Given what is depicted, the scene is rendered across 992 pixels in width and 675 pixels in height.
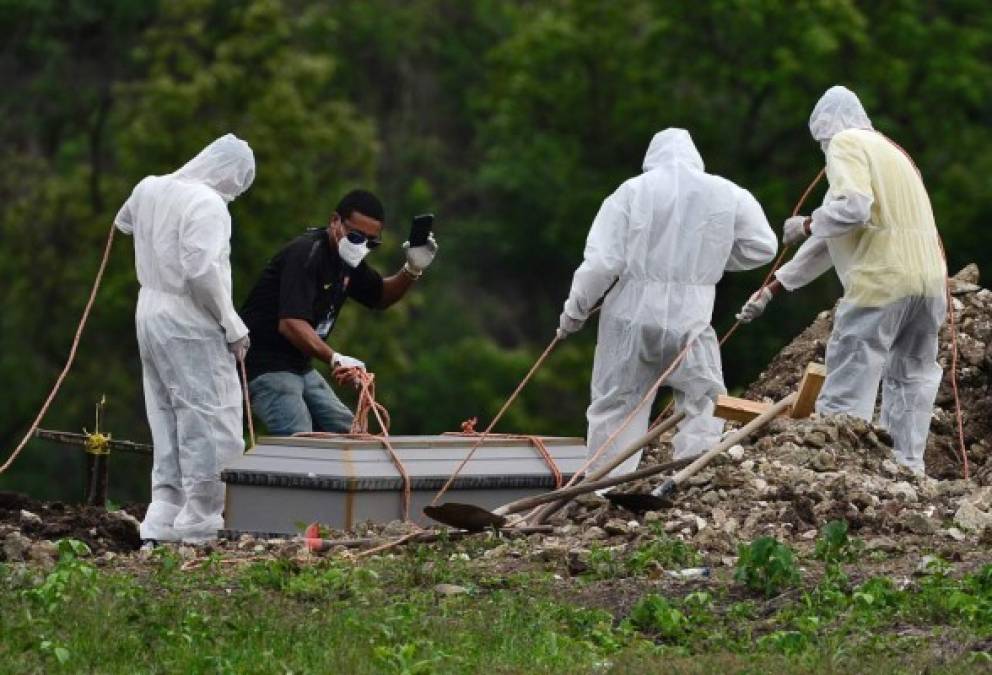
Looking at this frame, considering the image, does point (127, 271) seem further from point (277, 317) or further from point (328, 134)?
point (277, 317)

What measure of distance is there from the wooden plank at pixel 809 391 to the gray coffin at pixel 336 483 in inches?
56.3

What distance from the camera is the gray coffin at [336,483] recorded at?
12.9 meters

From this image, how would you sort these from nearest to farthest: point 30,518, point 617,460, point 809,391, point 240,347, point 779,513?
point 779,513 → point 617,460 → point 809,391 → point 240,347 → point 30,518

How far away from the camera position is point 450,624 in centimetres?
1013

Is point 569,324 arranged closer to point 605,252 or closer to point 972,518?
point 605,252

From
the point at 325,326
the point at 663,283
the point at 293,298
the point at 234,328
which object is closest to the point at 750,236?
the point at 663,283

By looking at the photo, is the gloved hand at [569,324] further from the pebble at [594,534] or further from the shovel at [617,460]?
the pebble at [594,534]

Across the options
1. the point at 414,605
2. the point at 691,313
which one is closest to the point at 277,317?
the point at 691,313

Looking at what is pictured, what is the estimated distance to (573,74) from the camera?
39438mm

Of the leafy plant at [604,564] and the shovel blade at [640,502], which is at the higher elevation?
the shovel blade at [640,502]

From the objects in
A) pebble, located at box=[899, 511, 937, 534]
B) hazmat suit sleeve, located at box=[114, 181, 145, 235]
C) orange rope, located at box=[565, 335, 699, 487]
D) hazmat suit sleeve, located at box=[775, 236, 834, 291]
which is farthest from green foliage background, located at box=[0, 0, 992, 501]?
pebble, located at box=[899, 511, 937, 534]

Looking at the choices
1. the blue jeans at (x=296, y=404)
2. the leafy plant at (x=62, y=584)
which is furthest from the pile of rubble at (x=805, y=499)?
the leafy plant at (x=62, y=584)

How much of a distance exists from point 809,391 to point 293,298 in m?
2.56

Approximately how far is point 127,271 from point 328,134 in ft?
10.0
